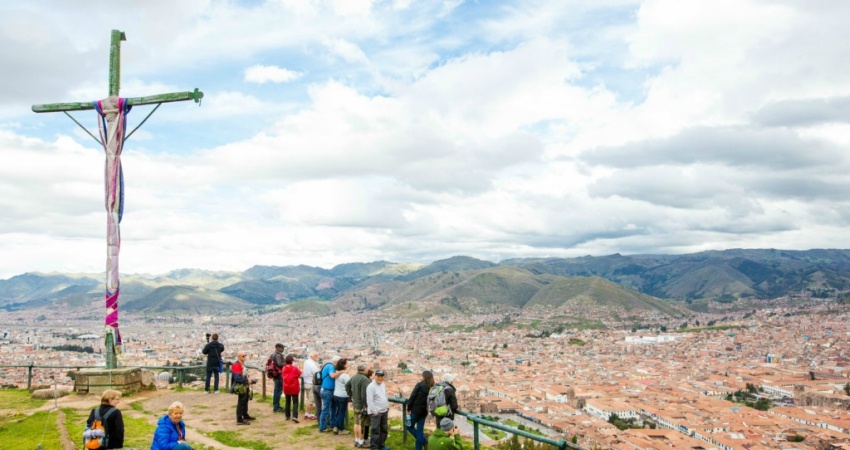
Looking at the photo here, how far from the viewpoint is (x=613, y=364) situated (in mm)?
86000

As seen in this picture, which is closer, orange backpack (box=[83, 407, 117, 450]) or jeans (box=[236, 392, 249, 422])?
orange backpack (box=[83, 407, 117, 450])

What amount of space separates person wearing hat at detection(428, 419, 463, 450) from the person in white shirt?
180 inches

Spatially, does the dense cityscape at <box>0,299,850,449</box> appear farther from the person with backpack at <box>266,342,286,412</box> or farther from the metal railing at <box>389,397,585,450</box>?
the metal railing at <box>389,397,585,450</box>

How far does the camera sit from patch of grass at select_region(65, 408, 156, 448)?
9.93 metres

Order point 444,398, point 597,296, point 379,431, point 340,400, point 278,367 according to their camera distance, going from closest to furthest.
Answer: point 444,398 < point 379,431 < point 340,400 < point 278,367 < point 597,296

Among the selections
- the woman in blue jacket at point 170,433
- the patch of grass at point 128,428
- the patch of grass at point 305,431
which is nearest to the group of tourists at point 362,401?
the patch of grass at point 305,431

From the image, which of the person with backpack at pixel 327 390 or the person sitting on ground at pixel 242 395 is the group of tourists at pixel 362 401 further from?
the person sitting on ground at pixel 242 395

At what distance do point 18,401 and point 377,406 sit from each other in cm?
1107

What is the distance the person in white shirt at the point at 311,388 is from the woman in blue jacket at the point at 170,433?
4653 millimetres

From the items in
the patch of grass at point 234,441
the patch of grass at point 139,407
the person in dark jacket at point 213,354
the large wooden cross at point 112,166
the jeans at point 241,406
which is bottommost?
the patch of grass at point 139,407

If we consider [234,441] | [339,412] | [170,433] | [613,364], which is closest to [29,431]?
[234,441]

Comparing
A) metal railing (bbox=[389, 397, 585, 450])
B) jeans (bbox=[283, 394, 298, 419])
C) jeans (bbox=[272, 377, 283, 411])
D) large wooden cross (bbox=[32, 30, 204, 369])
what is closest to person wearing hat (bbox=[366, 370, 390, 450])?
metal railing (bbox=[389, 397, 585, 450])

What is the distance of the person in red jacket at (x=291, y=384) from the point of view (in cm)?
1144

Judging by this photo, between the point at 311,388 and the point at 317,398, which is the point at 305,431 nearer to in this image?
the point at 317,398
